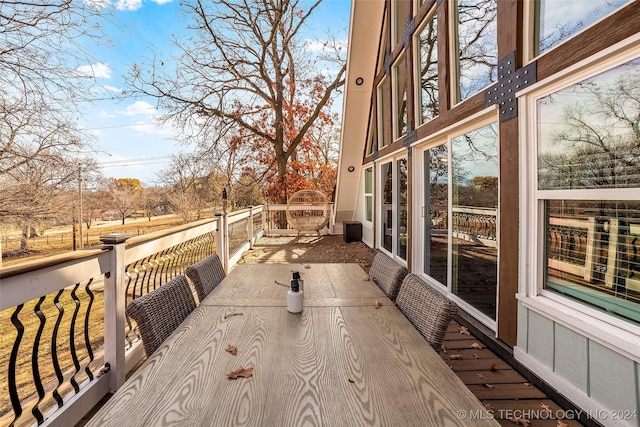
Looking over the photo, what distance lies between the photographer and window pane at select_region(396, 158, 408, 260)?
4.98m

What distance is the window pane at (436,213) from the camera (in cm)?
360

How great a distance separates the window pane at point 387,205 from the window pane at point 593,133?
3709mm

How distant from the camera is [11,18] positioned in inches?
136

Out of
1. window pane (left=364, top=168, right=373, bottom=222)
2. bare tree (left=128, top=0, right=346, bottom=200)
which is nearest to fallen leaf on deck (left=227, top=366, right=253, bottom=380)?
window pane (left=364, top=168, right=373, bottom=222)

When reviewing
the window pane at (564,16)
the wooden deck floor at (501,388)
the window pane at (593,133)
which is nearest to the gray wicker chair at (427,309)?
the wooden deck floor at (501,388)

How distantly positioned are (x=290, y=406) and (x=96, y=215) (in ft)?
48.3

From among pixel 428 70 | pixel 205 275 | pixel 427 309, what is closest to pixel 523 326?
pixel 427 309

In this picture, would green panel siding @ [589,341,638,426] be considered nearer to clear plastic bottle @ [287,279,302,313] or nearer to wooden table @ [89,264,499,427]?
wooden table @ [89,264,499,427]

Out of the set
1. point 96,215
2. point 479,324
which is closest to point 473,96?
point 479,324

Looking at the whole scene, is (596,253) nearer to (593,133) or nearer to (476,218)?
(593,133)

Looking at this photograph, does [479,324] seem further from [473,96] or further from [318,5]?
[318,5]

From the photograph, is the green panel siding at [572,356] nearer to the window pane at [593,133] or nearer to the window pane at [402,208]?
the window pane at [593,133]

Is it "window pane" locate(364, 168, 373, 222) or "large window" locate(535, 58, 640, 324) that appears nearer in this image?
"large window" locate(535, 58, 640, 324)

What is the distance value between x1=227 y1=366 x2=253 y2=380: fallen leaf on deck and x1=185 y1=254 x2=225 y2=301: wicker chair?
2.99ft
